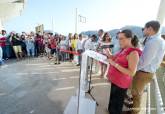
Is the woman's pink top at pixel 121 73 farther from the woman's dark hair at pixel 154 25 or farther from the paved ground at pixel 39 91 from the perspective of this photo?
the paved ground at pixel 39 91

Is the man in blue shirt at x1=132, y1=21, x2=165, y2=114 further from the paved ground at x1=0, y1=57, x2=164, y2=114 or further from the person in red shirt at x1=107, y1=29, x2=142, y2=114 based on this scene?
the paved ground at x1=0, y1=57, x2=164, y2=114

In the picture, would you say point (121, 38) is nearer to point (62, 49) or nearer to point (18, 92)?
point (18, 92)

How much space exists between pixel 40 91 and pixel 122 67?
3.86 meters

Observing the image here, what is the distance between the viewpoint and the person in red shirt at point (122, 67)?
10.3 ft

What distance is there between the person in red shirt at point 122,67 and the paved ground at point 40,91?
1511mm

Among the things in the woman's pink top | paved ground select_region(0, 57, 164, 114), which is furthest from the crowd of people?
paved ground select_region(0, 57, 164, 114)

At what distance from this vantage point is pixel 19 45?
14570mm

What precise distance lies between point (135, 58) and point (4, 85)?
513 cm

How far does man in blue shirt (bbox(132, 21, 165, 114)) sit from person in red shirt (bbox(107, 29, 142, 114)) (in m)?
0.43

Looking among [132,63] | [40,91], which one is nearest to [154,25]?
[132,63]

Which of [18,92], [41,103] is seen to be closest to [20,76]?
[18,92]

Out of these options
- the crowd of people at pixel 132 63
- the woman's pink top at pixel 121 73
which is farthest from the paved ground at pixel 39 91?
the woman's pink top at pixel 121 73

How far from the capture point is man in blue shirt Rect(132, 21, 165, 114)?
3799mm

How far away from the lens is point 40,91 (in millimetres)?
6465
